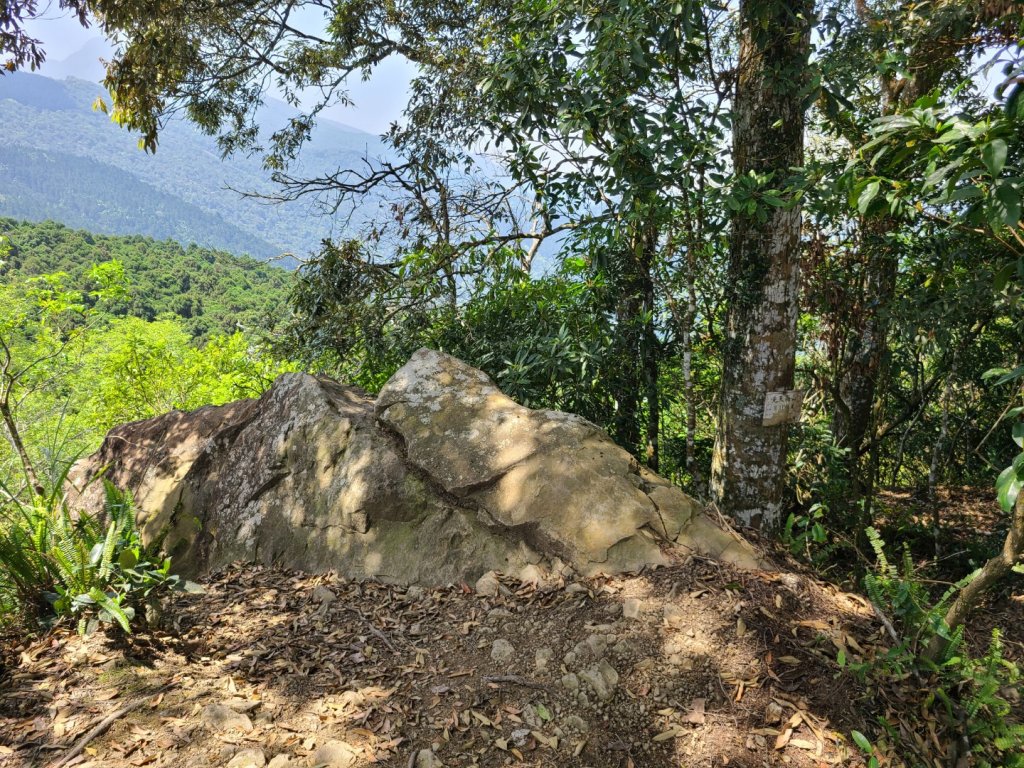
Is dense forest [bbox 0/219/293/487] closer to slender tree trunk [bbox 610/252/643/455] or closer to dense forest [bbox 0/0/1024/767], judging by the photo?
dense forest [bbox 0/0/1024/767]

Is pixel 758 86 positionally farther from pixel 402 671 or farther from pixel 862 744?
pixel 402 671

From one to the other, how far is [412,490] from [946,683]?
2.66m

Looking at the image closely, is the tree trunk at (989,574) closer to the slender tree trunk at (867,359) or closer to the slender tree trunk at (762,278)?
the slender tree trunk at (762,278)

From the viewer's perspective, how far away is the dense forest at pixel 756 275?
2477 millimetres

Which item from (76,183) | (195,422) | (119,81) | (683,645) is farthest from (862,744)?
(76,183)

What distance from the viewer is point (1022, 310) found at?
3.91 metres

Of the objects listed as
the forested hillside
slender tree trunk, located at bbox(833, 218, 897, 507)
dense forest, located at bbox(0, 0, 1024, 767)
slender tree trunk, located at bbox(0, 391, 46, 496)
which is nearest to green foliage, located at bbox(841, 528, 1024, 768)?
dense forest, located at bbox(0, 0, 1024, 767)

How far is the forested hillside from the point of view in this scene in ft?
81.6

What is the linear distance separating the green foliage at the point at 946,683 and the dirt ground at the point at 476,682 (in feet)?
0.52

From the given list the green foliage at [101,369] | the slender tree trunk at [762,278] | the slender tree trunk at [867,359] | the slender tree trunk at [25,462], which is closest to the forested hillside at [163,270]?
the green foliage at [101,369]

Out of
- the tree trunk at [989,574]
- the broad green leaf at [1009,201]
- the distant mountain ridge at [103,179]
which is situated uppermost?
the distant mountain ridge at [103,179]

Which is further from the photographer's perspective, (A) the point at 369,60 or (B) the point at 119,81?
(A) the point at 369,60

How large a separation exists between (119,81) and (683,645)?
7.53m

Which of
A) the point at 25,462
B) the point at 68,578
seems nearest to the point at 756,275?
the point at 68,578
